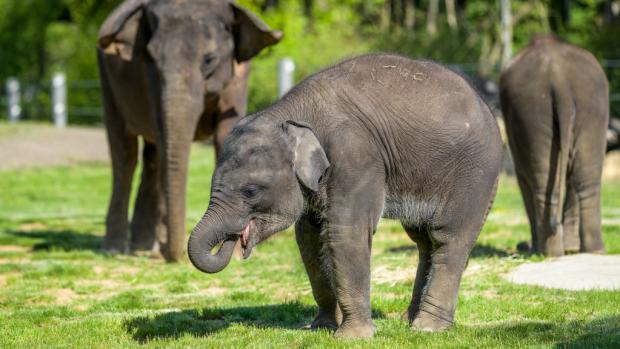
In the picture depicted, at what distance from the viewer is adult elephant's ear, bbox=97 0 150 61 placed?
11844 mm

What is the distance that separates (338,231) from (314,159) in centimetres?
48

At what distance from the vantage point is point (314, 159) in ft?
21.9

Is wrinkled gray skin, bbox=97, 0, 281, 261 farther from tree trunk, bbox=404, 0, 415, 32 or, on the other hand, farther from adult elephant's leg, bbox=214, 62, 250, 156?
tree trunk, bbox=404, 0, 415, 32

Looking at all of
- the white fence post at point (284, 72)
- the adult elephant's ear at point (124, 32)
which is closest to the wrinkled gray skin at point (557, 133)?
the adult elephant's ear at point (124, 32)

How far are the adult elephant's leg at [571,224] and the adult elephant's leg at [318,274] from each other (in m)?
4.30

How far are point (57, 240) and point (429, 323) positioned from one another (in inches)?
286

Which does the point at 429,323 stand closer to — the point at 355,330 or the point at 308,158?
the point at 355,330

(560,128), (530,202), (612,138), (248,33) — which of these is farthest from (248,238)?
(612,138)

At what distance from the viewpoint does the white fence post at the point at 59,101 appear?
32.5 meters

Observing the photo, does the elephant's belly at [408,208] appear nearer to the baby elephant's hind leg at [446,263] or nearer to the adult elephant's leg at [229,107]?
the baby elephant's hind leg at [446,263]

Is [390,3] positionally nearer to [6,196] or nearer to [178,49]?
[6,196]

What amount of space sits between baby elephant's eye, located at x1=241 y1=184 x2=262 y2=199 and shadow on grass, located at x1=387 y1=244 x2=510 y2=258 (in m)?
4.67

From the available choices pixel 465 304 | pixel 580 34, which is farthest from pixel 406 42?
pixel 465 304

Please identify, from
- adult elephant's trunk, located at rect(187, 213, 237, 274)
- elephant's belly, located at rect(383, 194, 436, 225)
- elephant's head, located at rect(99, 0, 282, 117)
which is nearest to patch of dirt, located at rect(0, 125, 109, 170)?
elephant's head, located at rect(99, 0, 282, 117)
